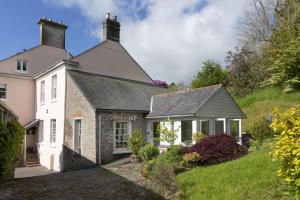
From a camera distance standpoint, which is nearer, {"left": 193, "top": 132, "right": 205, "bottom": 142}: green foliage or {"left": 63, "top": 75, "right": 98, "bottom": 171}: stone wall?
{"left": 193, "top": 132, "right": 205, "bottom": 142}: green foliage

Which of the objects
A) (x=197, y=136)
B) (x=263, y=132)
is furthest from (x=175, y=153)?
(x=263, y=132)

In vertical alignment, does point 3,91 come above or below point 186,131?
above

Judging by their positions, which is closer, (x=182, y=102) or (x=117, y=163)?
(x=117, y=163)

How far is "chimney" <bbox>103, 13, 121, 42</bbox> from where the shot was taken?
93.7ft

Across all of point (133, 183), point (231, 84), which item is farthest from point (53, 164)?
point (231, 84)

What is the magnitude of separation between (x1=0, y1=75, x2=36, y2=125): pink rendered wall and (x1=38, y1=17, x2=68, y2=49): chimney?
195 inches

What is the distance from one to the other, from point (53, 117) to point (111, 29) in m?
10.7

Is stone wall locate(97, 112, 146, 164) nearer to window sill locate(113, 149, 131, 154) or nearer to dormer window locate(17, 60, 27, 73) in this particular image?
window sill locate(113, 149, 131, 154)

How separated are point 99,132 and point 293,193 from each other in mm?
12182

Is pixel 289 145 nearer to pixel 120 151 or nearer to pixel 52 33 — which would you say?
pixel 120 151

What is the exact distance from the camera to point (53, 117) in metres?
22.6

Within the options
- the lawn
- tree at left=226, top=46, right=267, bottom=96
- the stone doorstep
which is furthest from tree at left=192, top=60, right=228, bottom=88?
the lawn

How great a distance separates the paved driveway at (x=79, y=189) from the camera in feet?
33.6

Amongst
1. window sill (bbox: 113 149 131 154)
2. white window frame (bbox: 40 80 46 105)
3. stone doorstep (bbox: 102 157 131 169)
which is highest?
white window frame (bbox: 40 80 46 105)
